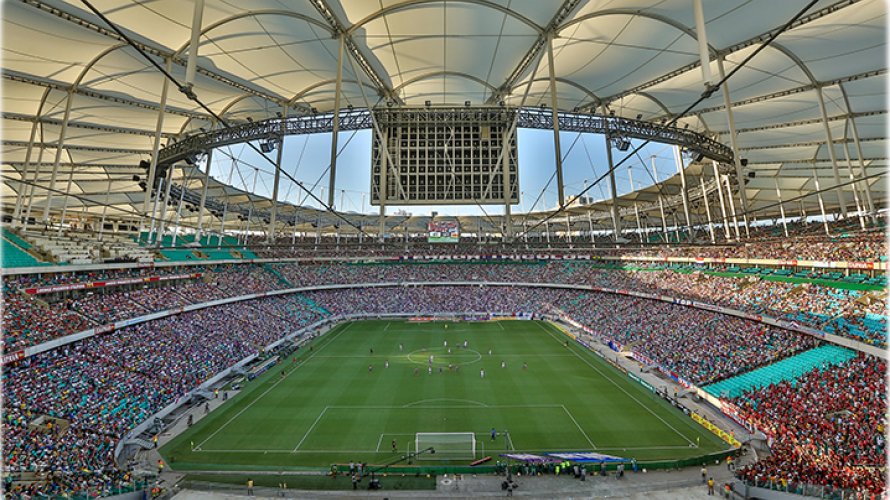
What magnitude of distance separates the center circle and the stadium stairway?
16.8 meters

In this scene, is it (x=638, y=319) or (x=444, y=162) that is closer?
Result: (x=444, y=162)

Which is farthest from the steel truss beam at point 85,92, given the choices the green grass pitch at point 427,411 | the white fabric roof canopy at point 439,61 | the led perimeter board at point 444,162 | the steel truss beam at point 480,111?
the green grass pitch at point 427,411

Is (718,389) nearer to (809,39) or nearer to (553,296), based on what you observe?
(809,39)

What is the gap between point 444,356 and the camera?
35.9 m

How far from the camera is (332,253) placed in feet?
193

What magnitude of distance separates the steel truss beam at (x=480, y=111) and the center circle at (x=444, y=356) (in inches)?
731

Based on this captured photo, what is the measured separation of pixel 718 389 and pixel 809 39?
18940 mm

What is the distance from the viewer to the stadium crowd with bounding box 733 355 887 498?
15.7 meters

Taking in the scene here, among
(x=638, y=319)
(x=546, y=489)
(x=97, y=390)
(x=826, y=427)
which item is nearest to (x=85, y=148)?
(x=97, y=390)

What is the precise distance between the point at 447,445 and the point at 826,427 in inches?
640

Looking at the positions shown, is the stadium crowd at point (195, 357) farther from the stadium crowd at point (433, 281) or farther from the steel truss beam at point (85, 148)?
the steel truss beam at point (85, 148)

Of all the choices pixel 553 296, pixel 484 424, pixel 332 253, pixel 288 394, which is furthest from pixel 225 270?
pixel 553 296

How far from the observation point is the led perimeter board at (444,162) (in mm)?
29500

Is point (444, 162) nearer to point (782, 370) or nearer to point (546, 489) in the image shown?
point (546, 489)
